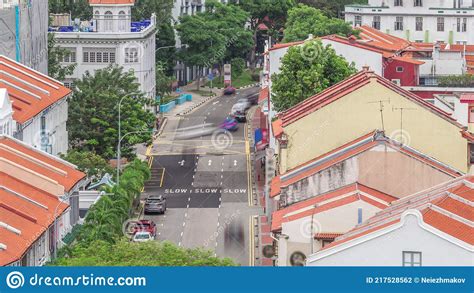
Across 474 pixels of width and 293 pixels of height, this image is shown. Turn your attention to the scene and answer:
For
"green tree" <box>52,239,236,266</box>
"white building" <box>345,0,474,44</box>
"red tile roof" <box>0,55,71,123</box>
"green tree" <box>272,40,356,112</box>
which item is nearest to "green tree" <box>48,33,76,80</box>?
"red tile roof" <box>0,55,71,123</box>

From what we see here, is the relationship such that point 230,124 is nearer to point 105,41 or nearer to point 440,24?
point 105,41

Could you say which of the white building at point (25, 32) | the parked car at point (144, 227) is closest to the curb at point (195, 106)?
the white building at point (25, 32)

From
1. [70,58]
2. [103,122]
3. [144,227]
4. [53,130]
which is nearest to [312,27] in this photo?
[70,58]

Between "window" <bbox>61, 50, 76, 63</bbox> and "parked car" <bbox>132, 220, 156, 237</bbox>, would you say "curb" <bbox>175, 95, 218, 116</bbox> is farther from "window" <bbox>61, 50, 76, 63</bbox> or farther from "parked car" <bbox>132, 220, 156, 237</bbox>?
"parked car" <bbox>132, 220, 156, 237</bbox>

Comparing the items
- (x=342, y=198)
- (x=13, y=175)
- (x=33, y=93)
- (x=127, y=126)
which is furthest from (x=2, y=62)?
(x=342, y=198)

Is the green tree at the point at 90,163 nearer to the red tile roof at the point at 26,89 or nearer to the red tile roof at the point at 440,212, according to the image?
the red tile roof at the point at 26,89

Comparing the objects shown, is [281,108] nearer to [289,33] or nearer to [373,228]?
[289,33]
